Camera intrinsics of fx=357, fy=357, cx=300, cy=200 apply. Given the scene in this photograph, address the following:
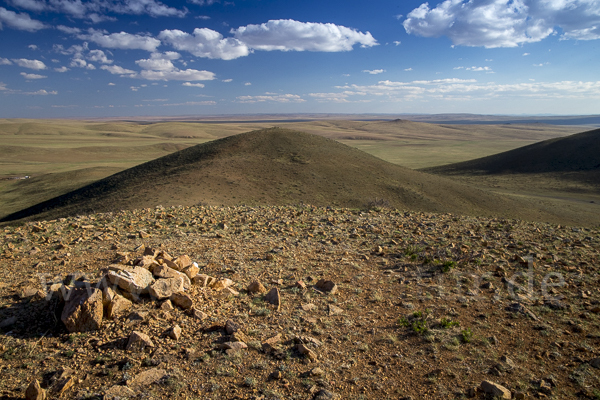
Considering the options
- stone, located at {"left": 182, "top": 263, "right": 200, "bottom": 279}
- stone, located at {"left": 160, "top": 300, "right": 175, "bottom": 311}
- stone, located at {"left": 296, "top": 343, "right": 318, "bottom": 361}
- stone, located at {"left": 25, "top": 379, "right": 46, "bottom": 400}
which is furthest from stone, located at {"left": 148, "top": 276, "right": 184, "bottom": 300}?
stone, located at {"left": 296, "top": 343, "right": 318, "bottom": 361}

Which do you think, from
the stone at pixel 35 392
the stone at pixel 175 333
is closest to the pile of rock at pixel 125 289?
the stone at pixel 175 333

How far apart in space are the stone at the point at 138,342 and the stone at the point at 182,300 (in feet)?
2.60

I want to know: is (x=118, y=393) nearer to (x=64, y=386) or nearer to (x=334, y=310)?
(x=64, y=386)

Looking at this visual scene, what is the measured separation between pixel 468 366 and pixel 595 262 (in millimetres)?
5688

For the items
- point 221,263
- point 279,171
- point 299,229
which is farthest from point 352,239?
point 279,171

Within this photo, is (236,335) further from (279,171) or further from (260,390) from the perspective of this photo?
(279,171)

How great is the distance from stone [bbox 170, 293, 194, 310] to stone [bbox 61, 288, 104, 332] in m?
0.93

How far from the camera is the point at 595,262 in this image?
7.84 metres

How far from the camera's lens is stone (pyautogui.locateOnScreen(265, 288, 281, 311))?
5550 mm

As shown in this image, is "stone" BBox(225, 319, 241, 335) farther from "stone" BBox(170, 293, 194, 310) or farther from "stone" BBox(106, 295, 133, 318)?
"stone" BBox(106, 295, 133, 318)

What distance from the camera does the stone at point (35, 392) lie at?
3574mm

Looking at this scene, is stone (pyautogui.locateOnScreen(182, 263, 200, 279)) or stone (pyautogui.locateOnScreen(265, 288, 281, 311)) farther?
stone (pyautogui.locateOnScreen(182, 263, 200, 279))

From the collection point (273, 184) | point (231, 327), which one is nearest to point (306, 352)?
point (231, 327)

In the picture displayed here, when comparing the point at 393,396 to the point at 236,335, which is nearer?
the point at 393,396
